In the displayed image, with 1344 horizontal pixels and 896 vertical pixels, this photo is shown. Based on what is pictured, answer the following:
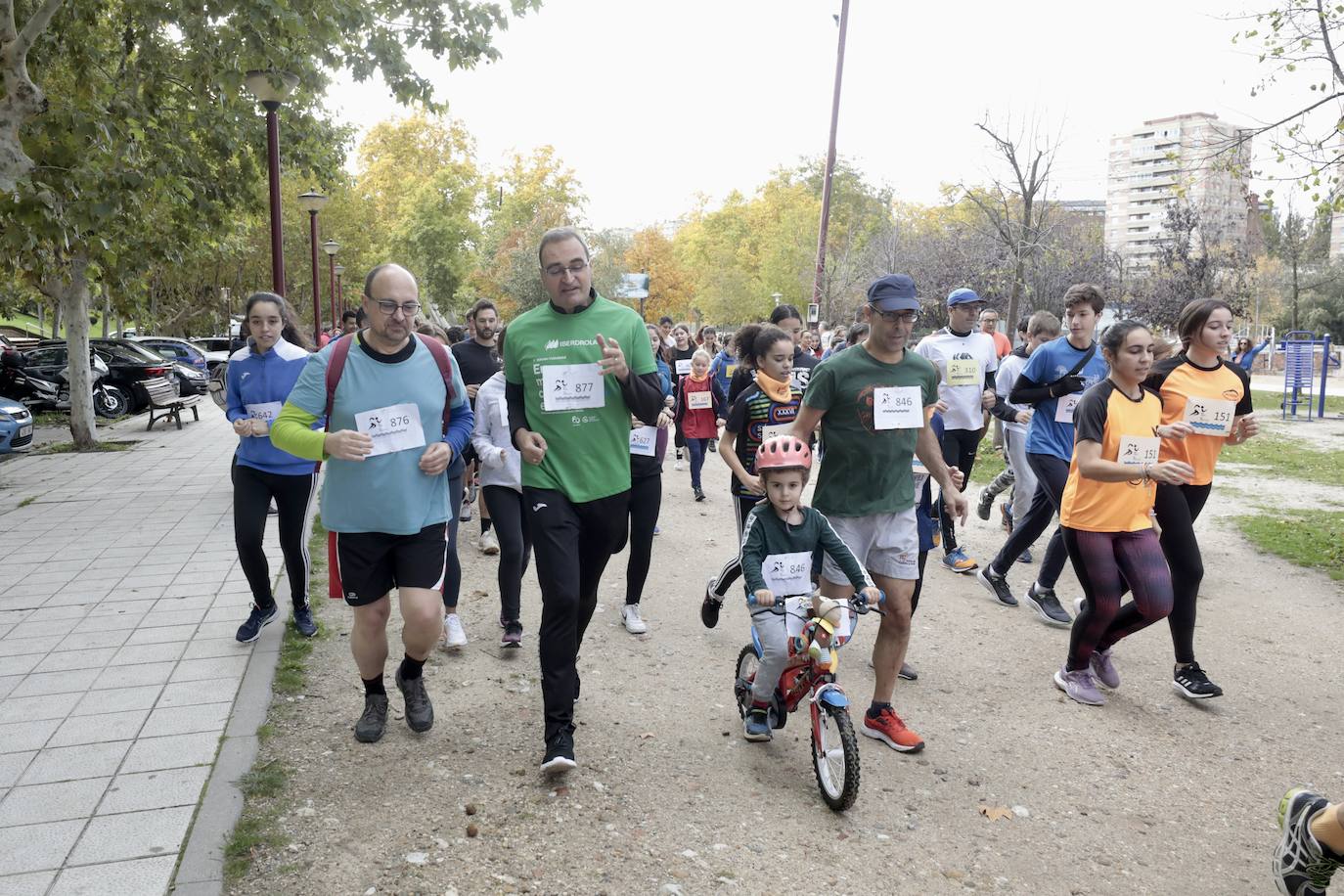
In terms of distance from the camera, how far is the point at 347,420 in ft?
13.0

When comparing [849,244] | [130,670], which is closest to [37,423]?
[130,670]

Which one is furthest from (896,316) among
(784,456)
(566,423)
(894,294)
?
(566,423)

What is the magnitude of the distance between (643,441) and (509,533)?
908 millimetres

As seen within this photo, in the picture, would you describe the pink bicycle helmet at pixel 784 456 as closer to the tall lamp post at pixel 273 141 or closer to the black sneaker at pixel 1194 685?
the black sneaker at pixel 1194 685

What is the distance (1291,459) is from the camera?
14438mm

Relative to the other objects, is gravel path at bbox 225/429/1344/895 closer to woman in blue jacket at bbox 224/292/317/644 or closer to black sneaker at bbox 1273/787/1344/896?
black sneaker at bbox 1273/787/1344/896

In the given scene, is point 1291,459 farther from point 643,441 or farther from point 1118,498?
point 643,441

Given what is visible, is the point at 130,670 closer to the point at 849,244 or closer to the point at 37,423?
the point at 37,423

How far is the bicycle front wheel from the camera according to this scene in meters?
3.66

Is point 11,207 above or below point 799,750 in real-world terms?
above

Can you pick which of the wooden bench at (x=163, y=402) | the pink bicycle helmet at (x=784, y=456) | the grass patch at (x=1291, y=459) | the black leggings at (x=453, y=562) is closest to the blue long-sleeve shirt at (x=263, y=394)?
the black leggings at (x=453, y=562)

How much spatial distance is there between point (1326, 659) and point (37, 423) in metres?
23.0

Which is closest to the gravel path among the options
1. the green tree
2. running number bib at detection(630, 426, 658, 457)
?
running number bib at detection(630, 426, 658, 457)

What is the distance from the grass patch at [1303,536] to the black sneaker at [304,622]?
289 inches
